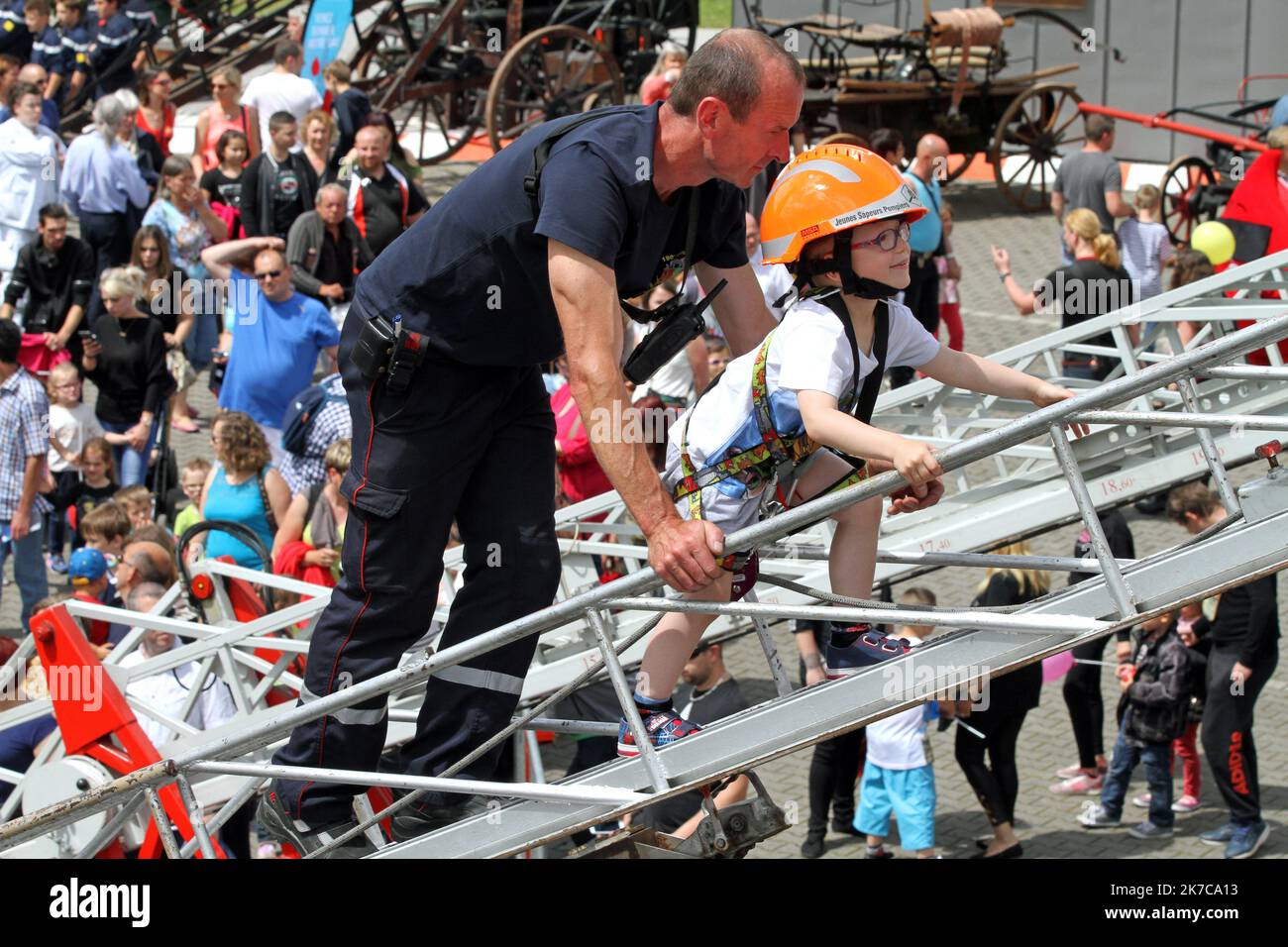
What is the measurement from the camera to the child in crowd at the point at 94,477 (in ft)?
34.0

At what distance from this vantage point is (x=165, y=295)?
38.6 ft

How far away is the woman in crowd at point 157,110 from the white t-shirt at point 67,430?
21.2ft

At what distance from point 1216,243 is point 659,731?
9.50 m

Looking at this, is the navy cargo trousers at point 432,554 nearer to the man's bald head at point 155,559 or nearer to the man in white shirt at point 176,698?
the man in white shirt at point 176,698

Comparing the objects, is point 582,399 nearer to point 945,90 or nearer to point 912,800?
point 912,800

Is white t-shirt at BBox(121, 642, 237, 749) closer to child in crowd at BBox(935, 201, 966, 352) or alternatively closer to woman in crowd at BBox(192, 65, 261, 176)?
child in crowd at BBox(935, 201, 966, 352)

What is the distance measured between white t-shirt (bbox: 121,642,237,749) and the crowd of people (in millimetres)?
25

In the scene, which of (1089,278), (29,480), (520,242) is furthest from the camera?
(1089,278)

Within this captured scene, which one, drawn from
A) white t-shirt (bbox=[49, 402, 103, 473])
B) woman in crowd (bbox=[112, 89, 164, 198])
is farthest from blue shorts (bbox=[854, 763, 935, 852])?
woman in crowd (bbox=[112, 89, 164, 198])

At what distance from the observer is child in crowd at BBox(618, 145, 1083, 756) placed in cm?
418

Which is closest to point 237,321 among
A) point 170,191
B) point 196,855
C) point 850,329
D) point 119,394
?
point 119,394

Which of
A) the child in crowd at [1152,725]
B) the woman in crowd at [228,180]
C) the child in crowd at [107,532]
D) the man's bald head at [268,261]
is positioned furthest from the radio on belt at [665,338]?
the woman in crowd at [228,180]

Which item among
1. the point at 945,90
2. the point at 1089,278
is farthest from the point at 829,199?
the point at 945,90

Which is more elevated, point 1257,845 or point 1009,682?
point 1009,682
